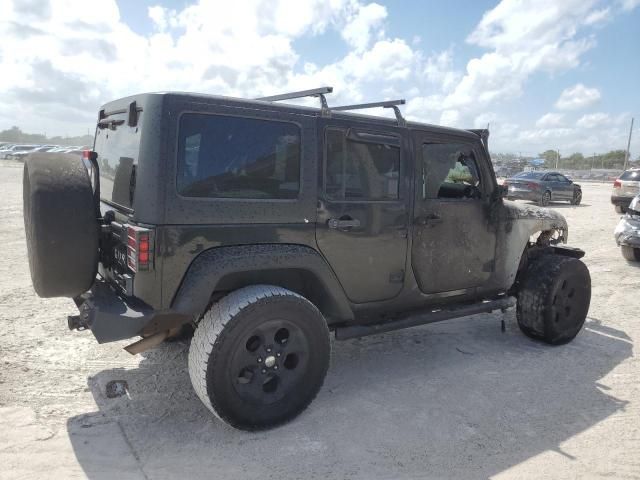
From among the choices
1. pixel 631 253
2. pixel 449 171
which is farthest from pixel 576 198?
pixel 449 171

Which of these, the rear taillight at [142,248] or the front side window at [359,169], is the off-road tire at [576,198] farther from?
the rear taillight at [142,248]

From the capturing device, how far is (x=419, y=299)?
4.03 metres

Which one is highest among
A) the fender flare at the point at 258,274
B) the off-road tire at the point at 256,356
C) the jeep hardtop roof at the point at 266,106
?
the jeep hardtop roof at the point at 266,106

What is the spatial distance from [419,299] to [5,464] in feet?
9.50

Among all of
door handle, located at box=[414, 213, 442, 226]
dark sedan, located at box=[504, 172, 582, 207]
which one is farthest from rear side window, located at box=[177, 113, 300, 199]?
dark sedan, located at box=[504, 172, 582, 207]

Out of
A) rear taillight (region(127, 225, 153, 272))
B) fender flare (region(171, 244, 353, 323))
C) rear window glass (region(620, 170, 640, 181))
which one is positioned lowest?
fender flare (region(171, 244, 353, 323))

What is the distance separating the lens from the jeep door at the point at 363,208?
3420 millimetres

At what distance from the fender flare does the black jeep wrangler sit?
10 millimetres

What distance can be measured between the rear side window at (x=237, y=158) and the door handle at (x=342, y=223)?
31 centimetres

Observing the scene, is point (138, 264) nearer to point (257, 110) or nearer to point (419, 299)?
point (257, 110)

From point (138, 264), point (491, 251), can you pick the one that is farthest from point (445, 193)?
point (138, 264)

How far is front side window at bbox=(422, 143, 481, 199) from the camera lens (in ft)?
13.1

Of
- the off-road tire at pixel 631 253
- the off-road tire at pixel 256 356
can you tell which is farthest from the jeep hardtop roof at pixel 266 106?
the off-road tire at pixel 631 253

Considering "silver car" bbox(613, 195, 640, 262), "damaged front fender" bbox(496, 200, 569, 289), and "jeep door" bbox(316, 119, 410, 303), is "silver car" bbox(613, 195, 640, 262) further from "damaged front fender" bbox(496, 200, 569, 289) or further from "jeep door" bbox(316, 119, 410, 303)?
"jeep door" bbox(316, 119, 410, 303)
